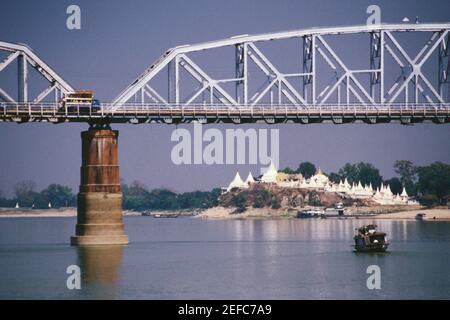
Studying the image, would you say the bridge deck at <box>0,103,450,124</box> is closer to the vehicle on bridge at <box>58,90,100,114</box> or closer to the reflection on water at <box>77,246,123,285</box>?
the vehicle on bridge at <box>58,90,100,114</box>

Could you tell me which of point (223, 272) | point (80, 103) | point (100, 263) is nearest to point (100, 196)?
point (80, 103)

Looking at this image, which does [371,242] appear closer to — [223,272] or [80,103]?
[223,272]

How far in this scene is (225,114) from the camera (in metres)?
138

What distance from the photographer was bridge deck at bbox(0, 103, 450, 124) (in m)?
132

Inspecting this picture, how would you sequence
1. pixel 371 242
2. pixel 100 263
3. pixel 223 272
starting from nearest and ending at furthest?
A: pixel 223 272
pixel 100 263
pixel 371 242

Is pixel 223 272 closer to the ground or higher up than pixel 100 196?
closer to the ground

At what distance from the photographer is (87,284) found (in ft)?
316

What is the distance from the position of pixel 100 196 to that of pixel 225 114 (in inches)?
669

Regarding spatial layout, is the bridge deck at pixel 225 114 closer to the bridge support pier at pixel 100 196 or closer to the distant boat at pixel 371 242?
the bridge support pier at pixel 100 196

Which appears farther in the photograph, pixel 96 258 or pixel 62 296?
pixel 96 258
